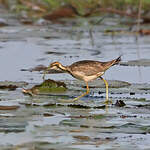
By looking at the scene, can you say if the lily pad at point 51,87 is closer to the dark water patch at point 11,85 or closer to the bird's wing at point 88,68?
the bird's wing at point 88,68

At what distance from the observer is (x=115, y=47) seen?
44.1 feet

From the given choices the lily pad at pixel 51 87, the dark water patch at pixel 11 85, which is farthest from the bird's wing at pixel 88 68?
the dark water patch at pixel 11 85

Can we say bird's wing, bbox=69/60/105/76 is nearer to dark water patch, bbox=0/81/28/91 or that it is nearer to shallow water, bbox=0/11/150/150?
shallow water, bbox=0/11/150/150

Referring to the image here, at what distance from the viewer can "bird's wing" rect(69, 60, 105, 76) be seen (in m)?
7.89

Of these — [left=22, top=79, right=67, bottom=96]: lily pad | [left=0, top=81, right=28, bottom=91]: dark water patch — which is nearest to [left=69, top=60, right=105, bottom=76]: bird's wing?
[left=22, top=79, right=67, bottom=96]: lily pad

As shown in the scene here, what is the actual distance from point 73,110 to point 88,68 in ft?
4.07

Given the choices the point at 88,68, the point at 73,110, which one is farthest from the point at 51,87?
the point at 73,110

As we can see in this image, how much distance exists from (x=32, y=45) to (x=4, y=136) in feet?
27.2

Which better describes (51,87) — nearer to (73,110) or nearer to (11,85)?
(11,85)

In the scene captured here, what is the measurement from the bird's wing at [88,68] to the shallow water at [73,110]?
0.96 feet

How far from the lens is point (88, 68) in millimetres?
7910

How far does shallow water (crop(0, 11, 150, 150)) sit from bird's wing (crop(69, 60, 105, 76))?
292mm

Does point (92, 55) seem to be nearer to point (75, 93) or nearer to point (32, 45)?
point (32, 45)

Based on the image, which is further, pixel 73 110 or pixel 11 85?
pixel 11 85
